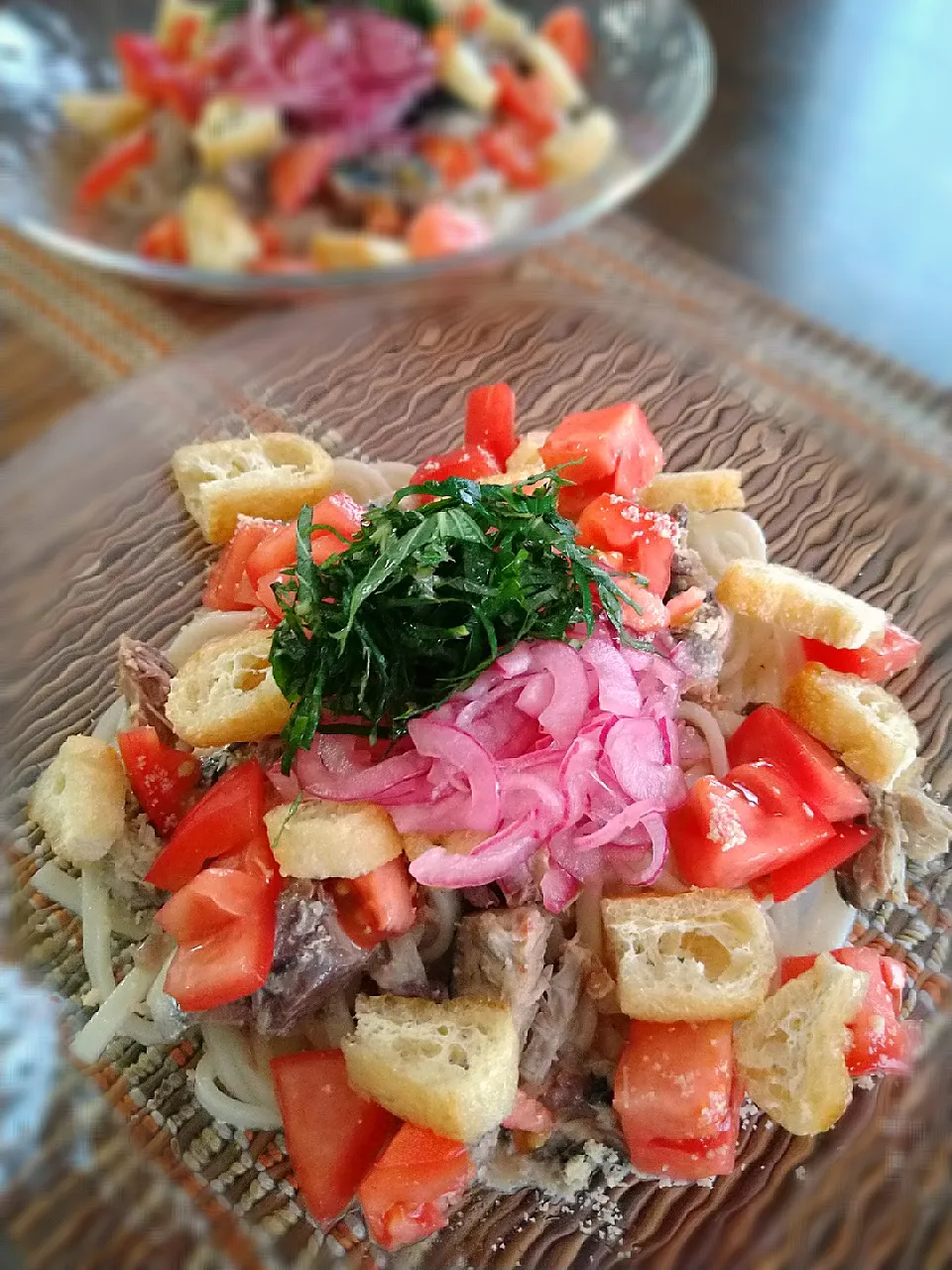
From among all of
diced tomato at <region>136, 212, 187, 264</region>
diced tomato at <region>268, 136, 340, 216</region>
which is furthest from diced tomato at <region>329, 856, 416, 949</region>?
diced tomato at <region>268, 136, 340, 216</region>

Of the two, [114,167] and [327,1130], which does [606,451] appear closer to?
[327,1130]

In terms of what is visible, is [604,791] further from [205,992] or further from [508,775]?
[205,992]

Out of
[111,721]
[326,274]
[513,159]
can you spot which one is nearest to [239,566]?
[111,721]

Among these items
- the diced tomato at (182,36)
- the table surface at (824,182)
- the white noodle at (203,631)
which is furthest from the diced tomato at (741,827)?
the diced tomato at (182,36)

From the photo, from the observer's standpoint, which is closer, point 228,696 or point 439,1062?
point 439,1062

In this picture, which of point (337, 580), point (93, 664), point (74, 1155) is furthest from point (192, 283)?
point (74, 1155)

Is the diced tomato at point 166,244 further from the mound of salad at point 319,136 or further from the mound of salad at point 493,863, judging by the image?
the mound of salad at point 493,863
